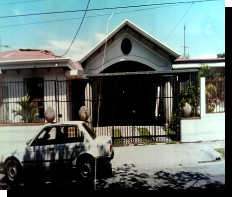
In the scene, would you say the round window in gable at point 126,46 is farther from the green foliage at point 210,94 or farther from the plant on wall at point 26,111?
the plant on wall at point 26,111

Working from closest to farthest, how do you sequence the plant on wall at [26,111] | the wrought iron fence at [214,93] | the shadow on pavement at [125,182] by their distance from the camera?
the shadow on pavement at [125,182] → the wrought iron fence at [214,93] → the plant on wall at [26,111]

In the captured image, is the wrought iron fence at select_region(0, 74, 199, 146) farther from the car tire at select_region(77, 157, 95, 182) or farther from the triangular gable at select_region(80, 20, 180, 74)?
the car tire at select_region(77, 157, 95, 182)

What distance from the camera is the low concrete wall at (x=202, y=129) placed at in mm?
7434

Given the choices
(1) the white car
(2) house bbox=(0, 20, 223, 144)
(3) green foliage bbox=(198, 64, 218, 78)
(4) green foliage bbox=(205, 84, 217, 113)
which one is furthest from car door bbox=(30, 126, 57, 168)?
(3) green foliage bbox=(198, 64, 218, 78)

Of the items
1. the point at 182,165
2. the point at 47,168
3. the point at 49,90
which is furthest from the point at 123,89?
the point at 47,168

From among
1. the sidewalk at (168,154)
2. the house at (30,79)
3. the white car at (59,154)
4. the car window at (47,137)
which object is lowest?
the sidewalk at (168,154)

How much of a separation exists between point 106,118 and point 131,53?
441cm

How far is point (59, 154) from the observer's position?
4.64 meters

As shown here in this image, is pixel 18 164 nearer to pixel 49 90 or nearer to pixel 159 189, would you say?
pixel 159 189

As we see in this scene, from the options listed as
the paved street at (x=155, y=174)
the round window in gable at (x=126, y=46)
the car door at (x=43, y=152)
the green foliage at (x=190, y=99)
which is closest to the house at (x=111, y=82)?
the round window in gable at (x=126, y=46)

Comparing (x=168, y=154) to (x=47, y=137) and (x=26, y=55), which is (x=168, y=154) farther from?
(x=26, y=55)

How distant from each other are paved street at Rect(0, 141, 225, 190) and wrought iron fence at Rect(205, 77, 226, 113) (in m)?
1.81

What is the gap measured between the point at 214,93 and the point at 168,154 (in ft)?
11.5

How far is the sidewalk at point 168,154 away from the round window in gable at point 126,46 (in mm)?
6043
